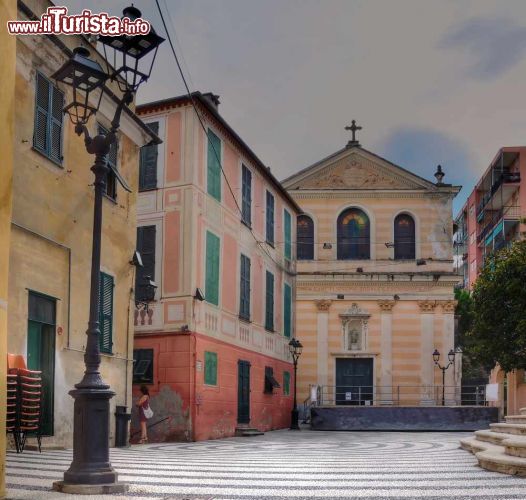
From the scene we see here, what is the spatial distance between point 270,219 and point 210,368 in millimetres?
8256

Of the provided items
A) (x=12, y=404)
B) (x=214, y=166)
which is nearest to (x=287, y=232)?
(x=214, y=166)

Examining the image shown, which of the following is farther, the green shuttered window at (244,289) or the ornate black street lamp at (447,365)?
the ornate black street lamp at (447,365)

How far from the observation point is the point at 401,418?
3538cm

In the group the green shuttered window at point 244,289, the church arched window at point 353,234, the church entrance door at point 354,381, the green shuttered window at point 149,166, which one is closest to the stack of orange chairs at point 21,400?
the green shuttered window at point 149,166

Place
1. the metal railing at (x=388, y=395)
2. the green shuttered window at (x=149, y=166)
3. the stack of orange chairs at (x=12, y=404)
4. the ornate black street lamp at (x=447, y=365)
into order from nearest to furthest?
Result: the stack of orange chairs at (x=12, y=404)
the green shuttered window at (x=149, y=166)
the ornate black street lamp at (x=447, y=365)
the metal railing at (x=388, y=395)

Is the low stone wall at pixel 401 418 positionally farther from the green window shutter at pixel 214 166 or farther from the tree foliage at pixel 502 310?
the green window shutter at pixel 214 166

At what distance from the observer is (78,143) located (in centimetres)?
1745

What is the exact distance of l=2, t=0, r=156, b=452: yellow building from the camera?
1500 cm

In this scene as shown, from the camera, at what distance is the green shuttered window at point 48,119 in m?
15.7

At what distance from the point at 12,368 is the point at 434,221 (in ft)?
105

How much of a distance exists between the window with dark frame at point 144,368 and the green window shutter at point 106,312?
4655 millimetres

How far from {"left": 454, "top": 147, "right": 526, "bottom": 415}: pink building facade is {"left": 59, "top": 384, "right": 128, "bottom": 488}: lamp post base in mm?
39242

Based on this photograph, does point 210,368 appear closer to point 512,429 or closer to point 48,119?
point 512,429

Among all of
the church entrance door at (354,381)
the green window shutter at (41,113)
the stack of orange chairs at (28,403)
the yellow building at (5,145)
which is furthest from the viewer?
the church entrance door at (354,381)
